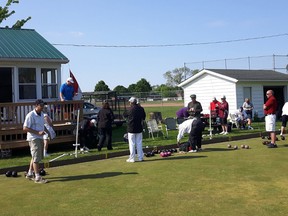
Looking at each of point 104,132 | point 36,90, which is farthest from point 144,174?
point 36,90

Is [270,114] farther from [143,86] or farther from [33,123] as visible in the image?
[143,86]

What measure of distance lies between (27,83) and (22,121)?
2965mm

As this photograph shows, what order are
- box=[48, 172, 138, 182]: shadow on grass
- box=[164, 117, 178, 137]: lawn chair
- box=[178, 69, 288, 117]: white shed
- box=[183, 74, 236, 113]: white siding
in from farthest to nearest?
box=[183, 74, 236, 113]: white siding
box=[178, 69, 288, 117]: white shed
box=[164, 117, 178, 137]: lawn chair
box=[48, 172, 138, 182]: shadow on grass

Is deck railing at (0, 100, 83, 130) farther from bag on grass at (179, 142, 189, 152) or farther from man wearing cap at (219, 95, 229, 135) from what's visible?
man wearing cap at (219, 95, 229, 135)

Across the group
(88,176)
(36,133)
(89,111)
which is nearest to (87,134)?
(88,176)

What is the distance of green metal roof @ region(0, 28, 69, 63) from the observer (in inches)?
625

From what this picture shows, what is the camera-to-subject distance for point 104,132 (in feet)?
45.6

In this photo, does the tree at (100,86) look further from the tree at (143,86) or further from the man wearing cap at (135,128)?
the man wearing cap at (135,128)

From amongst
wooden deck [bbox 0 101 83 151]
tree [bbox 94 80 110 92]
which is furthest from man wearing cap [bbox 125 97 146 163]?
tree [bbox 94 80 110 92]

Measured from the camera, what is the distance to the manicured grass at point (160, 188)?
6.50 metres

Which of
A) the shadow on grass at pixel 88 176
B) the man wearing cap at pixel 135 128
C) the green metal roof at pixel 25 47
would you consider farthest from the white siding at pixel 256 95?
the shadow on grass at pixel 88 176

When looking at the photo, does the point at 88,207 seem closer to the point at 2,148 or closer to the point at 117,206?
the point at 117,206

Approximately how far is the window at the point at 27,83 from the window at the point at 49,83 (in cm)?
48

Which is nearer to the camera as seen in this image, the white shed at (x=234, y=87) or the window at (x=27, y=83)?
the window at (x=27, y=83)
